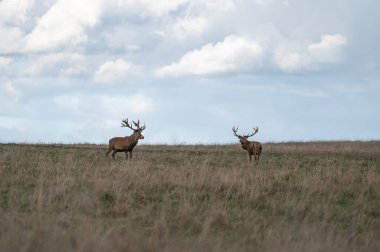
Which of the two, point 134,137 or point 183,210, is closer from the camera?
point 183,210

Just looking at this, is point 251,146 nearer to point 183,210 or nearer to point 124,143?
point 124,143

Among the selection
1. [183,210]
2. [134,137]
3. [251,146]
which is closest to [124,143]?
[134,137]

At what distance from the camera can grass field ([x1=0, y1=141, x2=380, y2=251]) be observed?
857 centimetres

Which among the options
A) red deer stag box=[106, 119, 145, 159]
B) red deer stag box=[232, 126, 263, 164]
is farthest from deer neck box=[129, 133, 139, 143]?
red deer stag box=[232, 126, 263, 164]

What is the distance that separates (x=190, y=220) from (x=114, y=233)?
2228 mm

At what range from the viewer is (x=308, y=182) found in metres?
15.1

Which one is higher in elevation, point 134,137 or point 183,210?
point 134,137

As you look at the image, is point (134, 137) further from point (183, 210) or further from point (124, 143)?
point (183, 210)

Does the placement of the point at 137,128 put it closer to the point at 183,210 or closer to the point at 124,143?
the point at 124,143

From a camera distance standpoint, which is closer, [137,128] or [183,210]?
[183,210]

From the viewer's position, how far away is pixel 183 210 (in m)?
11.1

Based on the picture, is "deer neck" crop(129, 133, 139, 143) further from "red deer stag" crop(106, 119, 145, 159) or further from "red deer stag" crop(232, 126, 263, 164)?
"red deer stag" crop(232, 126, 263, 164)

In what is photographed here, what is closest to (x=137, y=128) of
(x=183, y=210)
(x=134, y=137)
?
(x=134, y=137)

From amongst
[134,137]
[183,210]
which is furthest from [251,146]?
[183,210]
